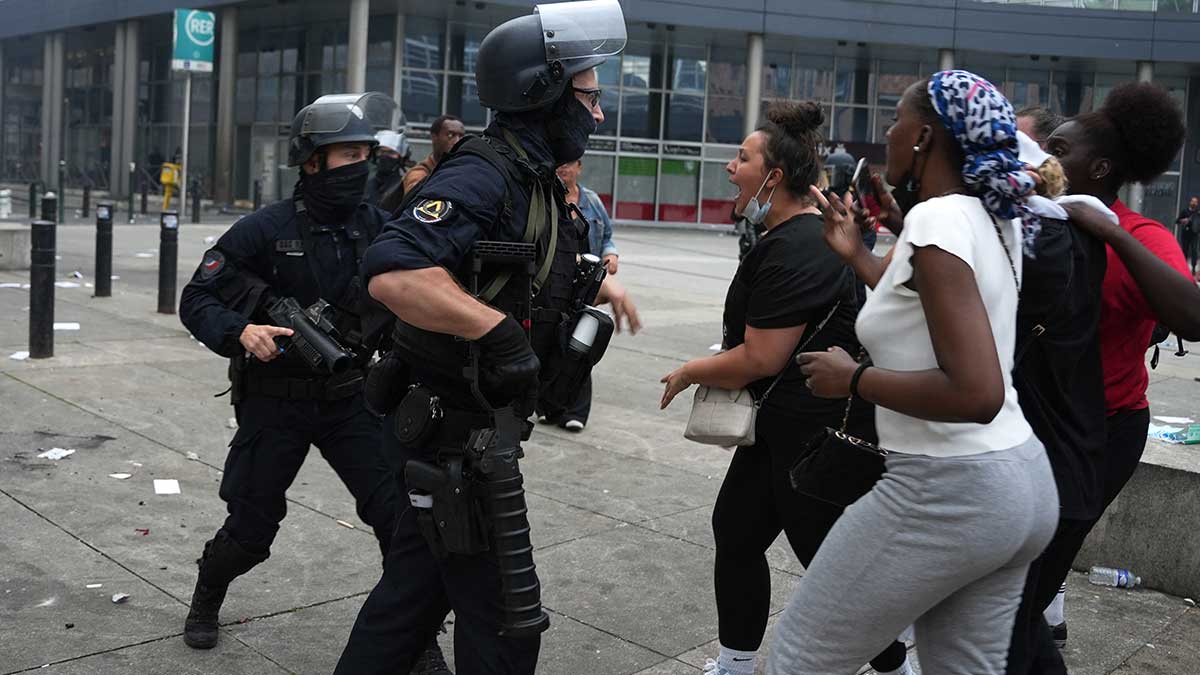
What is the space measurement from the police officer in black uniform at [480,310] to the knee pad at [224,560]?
1.15 meters

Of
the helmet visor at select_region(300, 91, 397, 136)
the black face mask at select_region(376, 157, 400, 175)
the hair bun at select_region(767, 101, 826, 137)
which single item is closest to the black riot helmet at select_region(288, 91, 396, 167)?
the helmet visor at select_region(300, 91, 397, 136)

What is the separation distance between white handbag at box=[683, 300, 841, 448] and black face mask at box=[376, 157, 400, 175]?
504 cm

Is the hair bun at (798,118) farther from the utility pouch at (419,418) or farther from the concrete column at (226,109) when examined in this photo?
the concrete column at (226,109)

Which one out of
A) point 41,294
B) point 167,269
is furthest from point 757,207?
point 167,269

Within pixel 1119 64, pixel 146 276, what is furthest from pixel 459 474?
pixel 1119 64

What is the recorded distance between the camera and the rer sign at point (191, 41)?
26.9 m

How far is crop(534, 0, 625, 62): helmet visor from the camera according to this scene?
3.06 metres

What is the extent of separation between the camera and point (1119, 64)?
35031 mm

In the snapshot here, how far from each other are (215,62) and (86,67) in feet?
29.5

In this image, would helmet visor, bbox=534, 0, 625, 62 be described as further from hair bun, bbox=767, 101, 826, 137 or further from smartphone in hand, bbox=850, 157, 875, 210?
hair bun, bbox=767, 101, 826, 137

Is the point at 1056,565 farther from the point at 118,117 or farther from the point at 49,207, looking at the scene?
the point at 118,117

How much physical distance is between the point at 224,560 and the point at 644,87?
1231 inches

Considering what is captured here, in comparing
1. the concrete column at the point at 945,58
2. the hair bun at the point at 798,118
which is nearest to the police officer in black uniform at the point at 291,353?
the hair bun at the point at 798,118

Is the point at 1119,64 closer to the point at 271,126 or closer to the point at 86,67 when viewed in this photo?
the point at 271,126
